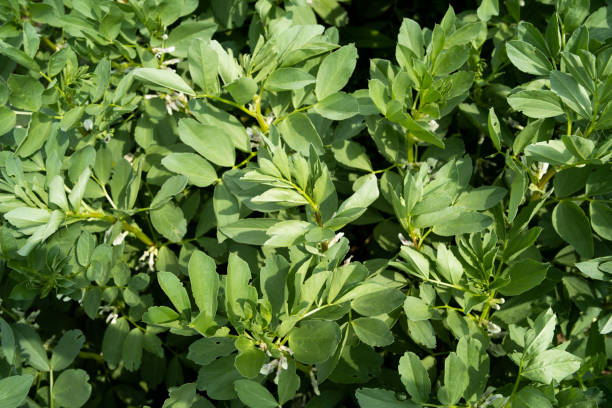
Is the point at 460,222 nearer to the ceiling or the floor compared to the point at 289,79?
nearer to the floor

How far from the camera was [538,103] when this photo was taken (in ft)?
3.81

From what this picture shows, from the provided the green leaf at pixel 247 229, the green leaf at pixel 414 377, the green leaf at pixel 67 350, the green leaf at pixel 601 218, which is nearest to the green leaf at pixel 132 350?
the green leaf at pixel 67 350

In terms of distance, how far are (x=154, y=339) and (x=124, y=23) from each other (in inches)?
31.4

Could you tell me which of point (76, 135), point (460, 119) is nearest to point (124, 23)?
point (76, 135)

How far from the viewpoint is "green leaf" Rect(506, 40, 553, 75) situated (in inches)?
47.8

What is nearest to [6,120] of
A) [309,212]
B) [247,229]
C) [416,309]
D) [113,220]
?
[113,220]

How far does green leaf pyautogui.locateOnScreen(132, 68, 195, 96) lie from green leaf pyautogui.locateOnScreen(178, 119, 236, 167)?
3.0 inches

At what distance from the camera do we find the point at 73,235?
1290 mm

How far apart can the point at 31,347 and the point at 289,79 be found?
2.88 feet

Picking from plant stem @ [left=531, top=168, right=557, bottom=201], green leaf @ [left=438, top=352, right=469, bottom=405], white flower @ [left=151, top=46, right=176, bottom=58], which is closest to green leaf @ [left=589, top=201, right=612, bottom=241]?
plant stem @ [left=531, top=168, right=557, bottom=201]

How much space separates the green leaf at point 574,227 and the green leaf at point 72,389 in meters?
1.10

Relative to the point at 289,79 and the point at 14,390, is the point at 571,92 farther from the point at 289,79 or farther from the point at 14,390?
the point at 14,390

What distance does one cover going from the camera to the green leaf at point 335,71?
4.01ft

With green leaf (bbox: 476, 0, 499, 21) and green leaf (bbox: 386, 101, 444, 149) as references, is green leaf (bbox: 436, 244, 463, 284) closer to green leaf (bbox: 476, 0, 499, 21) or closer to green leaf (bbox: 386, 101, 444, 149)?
green leaf (bbox: 386, 101, 444, 149)
